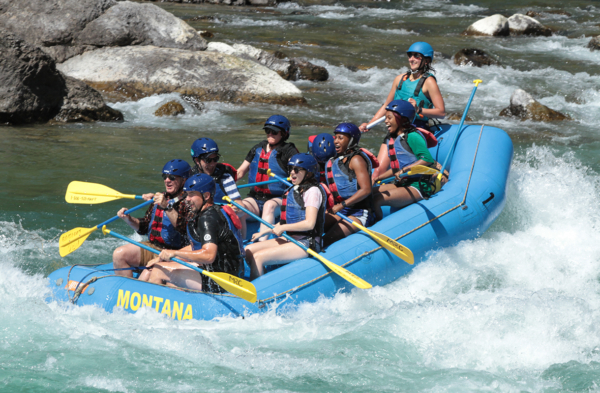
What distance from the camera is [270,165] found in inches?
221

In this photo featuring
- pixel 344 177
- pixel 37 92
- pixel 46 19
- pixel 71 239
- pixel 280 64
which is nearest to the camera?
pixel 71 239

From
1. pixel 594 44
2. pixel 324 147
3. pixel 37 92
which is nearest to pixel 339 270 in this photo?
pixel 324 147

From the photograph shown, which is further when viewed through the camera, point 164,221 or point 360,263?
point 360,263

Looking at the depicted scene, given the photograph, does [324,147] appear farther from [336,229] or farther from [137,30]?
[137,30]

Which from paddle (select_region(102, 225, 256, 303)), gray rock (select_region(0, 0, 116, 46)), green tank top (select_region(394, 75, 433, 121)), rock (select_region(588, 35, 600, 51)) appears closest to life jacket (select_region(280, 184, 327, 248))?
paddle (select_region(102, 225, 256, 303))

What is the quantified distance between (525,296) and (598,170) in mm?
4609

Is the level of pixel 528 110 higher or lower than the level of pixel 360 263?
lower

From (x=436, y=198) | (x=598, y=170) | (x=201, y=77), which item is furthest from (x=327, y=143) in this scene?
(x=201, y=77)

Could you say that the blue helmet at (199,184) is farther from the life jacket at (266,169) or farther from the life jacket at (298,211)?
the life jacket at (266,169)

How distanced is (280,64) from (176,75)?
2.94 m

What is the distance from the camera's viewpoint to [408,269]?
5309 millimetres

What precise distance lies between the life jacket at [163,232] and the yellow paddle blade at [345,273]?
0.97 meters

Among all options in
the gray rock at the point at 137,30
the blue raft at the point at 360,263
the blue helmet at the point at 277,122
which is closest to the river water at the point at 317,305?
the blue raft at the point at 360,263

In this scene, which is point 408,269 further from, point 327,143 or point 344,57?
point 344,57
